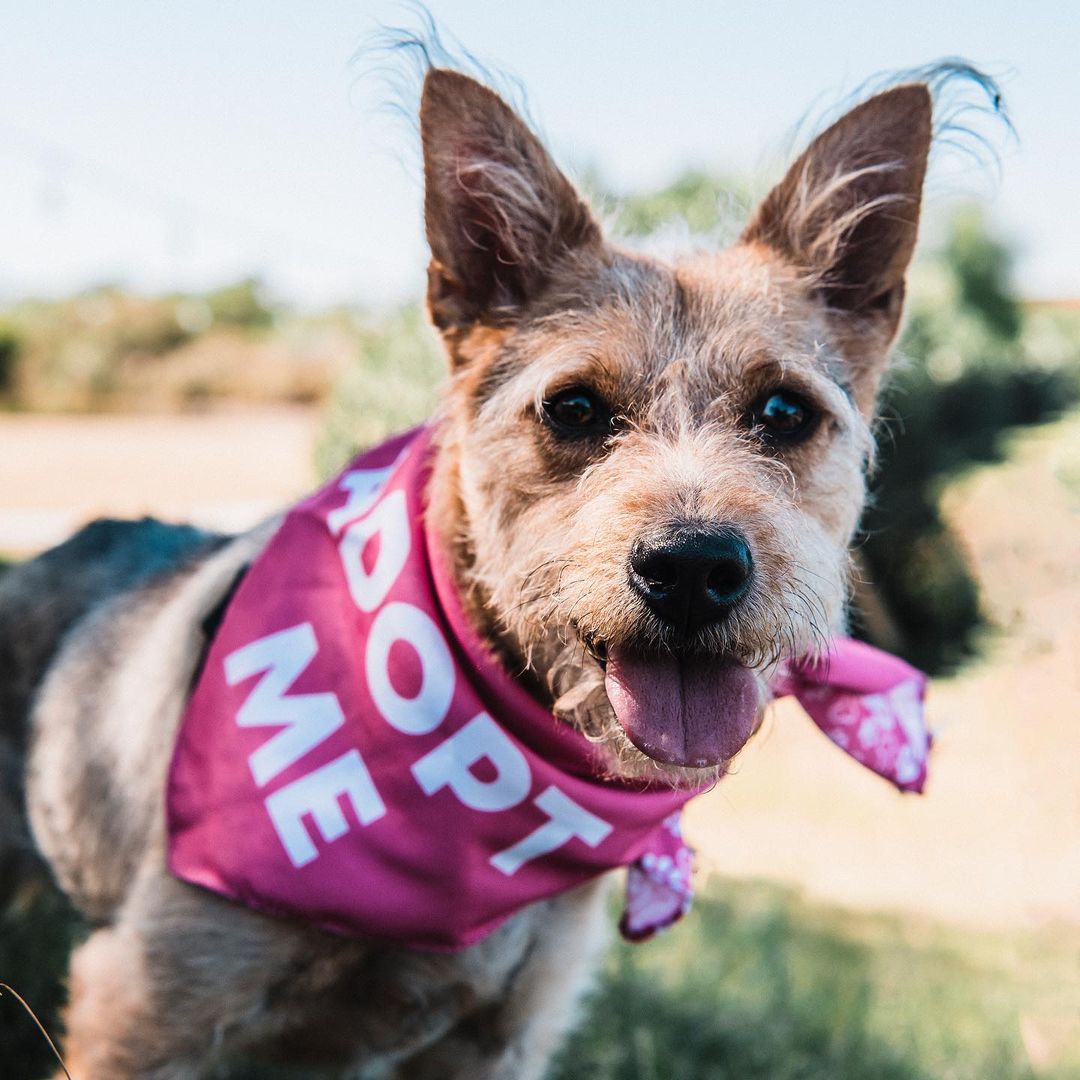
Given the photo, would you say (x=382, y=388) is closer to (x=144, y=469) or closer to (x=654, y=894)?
(x=654, y=894)

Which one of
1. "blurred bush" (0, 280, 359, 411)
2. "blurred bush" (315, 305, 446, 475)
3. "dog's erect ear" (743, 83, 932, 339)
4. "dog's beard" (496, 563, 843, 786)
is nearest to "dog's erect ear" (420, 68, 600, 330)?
"dog's erect ear" (743, 83, 932, 339)

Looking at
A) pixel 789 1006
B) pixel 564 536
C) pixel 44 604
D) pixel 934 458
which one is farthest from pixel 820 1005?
pixel 934 458

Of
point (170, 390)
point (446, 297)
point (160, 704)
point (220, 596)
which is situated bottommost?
point (170, 390)

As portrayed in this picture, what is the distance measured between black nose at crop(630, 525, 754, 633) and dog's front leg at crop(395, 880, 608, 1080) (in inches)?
51.6

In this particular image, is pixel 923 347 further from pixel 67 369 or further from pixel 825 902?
pixel 67 369

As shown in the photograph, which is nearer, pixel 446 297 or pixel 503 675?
pixel 503 675

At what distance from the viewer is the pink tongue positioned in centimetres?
241

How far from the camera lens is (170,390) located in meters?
29.0

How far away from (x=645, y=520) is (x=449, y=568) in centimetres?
75

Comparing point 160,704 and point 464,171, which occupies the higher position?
point 464,171

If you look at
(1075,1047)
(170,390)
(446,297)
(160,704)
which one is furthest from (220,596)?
(170,390)

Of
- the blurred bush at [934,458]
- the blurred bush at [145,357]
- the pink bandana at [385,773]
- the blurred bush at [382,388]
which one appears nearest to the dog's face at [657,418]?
the pink bandana at [385,773]

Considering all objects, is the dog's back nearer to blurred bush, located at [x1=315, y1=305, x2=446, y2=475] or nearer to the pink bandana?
the pink bandana

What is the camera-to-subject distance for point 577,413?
2.79 metres
